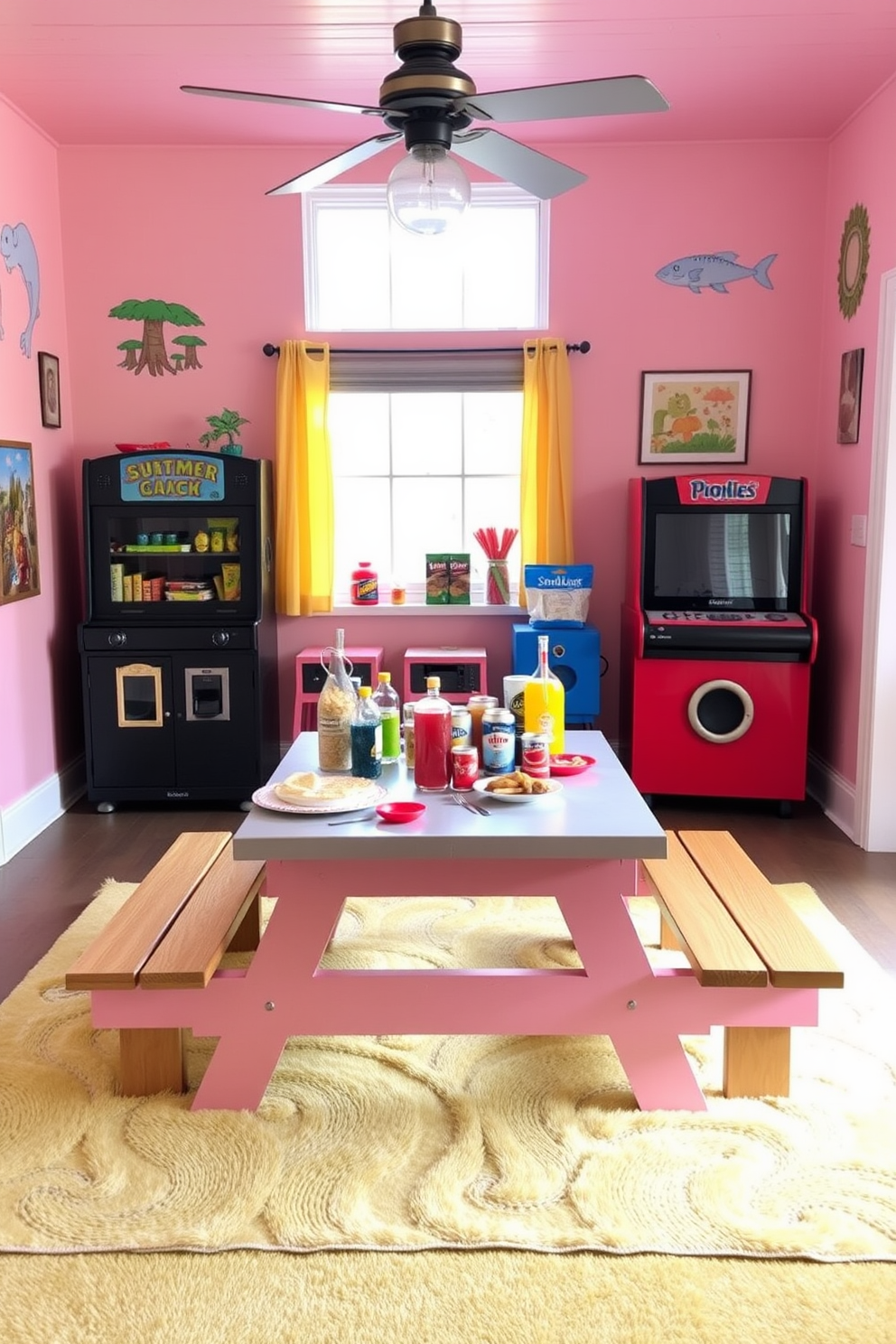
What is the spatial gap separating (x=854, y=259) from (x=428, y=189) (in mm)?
2916

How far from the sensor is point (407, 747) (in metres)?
2.94

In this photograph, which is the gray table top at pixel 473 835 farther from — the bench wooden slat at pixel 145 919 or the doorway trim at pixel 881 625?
the doorway trim at pixel 881 625

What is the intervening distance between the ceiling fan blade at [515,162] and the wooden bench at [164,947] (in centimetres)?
182

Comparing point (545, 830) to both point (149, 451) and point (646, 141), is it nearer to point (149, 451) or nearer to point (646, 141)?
point (149, 451)

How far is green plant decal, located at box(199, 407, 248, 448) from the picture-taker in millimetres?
5062

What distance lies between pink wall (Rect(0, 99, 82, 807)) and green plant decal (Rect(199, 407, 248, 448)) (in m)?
0.63

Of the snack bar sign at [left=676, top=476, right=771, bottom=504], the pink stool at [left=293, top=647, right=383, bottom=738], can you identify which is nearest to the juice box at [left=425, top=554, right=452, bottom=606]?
the pink stool at [left=293, top=647, right=383, bottom=738]

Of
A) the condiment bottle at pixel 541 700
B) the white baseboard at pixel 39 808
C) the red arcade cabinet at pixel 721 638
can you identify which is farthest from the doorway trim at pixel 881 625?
the white baseboard at pixel 39 808

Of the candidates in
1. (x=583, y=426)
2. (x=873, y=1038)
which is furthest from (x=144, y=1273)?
(x=583, y=426)

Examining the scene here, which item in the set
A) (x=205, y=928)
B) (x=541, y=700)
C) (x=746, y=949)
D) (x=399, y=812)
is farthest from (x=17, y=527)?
(x=746, y=949)

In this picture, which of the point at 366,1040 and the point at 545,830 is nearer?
the point at 545,830

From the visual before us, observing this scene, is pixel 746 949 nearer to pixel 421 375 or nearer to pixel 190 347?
pixel 421 375

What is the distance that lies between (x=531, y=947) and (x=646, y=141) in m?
3.59

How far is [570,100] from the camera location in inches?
89.0
